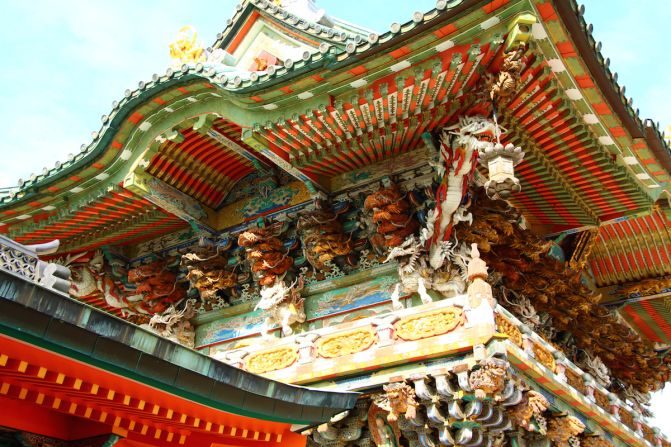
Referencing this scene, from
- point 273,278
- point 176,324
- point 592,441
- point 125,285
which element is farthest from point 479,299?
point 125,285

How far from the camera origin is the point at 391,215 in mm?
11695

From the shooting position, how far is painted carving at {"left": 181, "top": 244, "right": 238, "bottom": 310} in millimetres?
13875

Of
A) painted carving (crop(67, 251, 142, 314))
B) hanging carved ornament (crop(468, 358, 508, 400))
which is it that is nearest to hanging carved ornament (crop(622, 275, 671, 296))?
hanging carved ornament (crop(468, 358, 508, 400))

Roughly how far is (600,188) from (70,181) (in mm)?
10066

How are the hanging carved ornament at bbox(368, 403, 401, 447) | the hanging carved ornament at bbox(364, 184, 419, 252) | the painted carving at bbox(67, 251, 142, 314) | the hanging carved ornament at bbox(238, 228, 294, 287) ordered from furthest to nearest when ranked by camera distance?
the painted carving at bbox(67, 251, 142, 314) < the hanging carved ornament at bbox(238, 228, 294, 287) < the hanging carved ornament at bbox(364, 184, 419, 252) < the hanging carved ornament at bbox(368, 403, 401, 447)

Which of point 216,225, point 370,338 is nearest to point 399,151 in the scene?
point 370,338

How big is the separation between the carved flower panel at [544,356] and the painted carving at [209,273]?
6.16 m

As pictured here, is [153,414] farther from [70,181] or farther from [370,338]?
[70,181]

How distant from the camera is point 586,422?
1173 cm

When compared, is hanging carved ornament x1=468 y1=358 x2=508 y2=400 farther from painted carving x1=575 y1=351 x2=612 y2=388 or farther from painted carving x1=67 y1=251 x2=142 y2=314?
painted carving x1=67 y1=251 x2=142 y2=314

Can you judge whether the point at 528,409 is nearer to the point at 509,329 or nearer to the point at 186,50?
the point at 509,329

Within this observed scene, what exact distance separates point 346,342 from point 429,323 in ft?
4.40

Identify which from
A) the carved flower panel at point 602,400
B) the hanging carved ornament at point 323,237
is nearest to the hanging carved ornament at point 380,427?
the hanging carved ornament at point 323,237

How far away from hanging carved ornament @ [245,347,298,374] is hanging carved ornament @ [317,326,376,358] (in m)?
0.52
